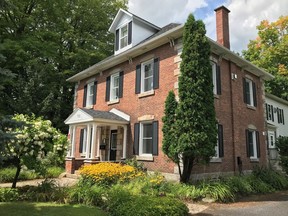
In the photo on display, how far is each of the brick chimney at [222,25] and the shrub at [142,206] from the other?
432 inches

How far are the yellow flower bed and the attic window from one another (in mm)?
8229

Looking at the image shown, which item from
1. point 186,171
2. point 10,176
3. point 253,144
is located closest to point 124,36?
point 186,171

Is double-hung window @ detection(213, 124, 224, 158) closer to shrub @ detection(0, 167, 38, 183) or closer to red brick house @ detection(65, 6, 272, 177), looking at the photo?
red brick house @ detection(65, 6, 272, 177)

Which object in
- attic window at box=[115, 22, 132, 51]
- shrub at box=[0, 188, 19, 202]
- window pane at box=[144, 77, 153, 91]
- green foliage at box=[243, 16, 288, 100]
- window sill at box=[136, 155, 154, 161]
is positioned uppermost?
green foliage at box=[243, 16, 288, 100]

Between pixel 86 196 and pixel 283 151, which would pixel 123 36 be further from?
pixel 283 151

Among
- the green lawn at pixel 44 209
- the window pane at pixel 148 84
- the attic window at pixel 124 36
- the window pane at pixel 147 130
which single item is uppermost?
the attic window at pixel 124 36

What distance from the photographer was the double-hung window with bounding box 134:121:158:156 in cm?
1237

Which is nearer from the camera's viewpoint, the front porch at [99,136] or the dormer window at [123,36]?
the front porch at [99,136]

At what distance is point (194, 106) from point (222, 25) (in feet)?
24.4


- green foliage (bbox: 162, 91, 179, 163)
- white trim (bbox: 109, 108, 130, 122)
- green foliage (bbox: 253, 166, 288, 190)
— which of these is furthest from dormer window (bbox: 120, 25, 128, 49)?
green foliage (bbox: 253, 166, 288, 190)

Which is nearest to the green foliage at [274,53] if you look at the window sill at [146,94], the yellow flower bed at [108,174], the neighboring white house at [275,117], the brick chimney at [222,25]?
the neighboring white house at [275,117]

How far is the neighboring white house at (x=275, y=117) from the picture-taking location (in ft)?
73.7

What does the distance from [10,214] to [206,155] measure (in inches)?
260

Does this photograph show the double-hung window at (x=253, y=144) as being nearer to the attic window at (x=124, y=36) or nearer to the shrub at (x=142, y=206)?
the attic window at (x=124, y=36)
